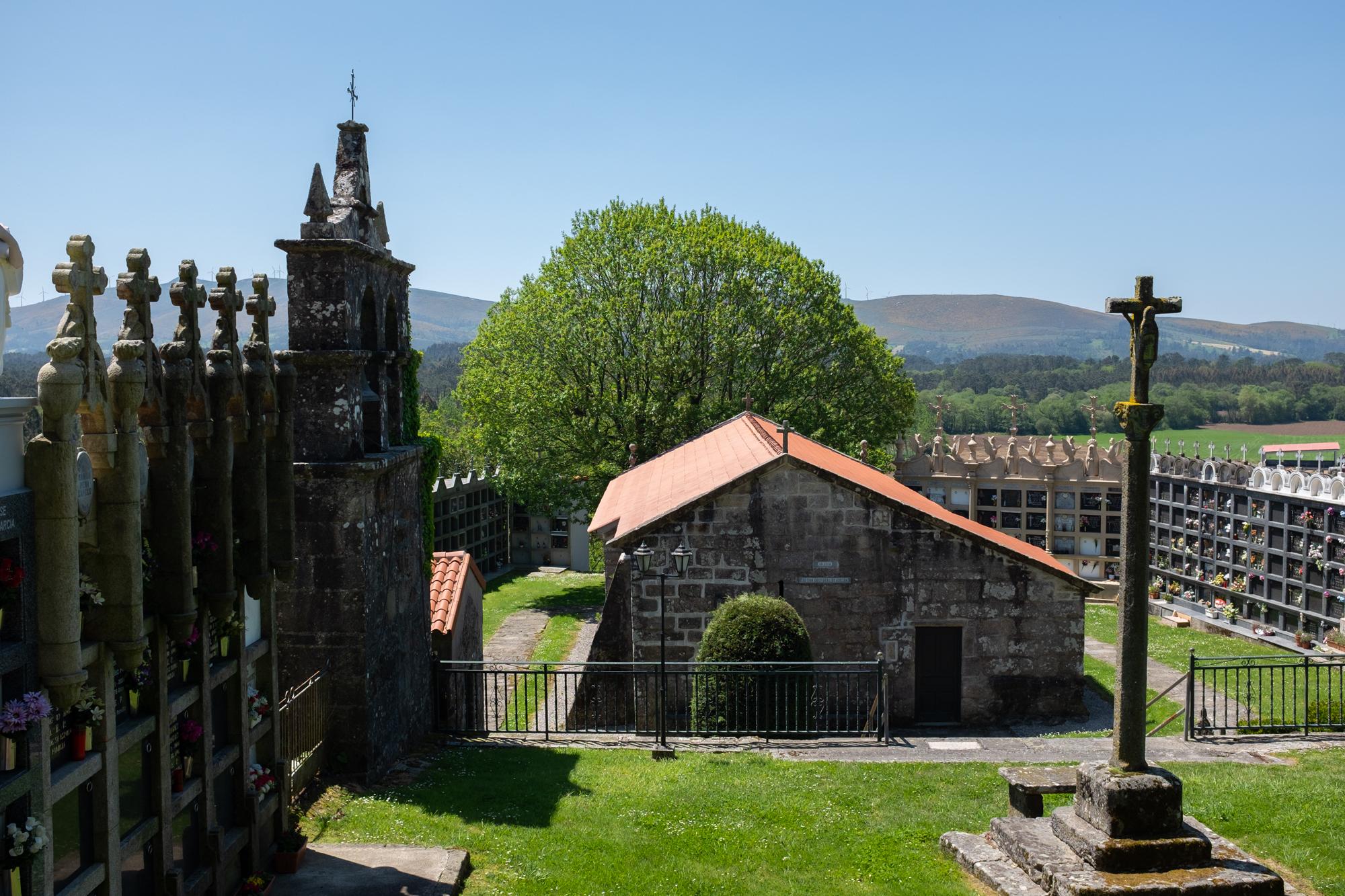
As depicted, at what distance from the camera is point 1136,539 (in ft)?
28.2

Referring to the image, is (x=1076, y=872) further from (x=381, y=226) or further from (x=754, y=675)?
(x=381, y=226)

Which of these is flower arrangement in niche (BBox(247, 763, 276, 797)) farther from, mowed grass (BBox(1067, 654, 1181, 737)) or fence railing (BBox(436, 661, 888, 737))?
mowed grass (BBox(1067, 654, 1181, 737))

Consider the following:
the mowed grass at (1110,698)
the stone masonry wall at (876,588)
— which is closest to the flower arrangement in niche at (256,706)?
the stone masonry wall at (876,588)

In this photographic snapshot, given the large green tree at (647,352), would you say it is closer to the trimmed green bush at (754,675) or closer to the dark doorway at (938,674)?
the dark doorway at (938,674)

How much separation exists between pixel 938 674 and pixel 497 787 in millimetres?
8002

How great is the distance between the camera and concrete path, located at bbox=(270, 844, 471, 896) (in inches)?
325

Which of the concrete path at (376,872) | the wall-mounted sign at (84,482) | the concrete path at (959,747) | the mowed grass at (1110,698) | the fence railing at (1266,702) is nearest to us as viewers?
the wall-mounted sign at (84,482)

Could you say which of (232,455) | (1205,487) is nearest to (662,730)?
(232,455)

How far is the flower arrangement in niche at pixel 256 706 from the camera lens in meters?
8.70

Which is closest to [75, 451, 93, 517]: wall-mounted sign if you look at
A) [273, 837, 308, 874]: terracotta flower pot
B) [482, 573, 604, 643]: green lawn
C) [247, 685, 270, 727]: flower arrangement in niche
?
[247, 685, 270, 727]: flower arrangement in niche

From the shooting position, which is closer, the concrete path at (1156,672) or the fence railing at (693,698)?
the fence railing at (693,698)

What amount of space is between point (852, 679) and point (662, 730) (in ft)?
12.6

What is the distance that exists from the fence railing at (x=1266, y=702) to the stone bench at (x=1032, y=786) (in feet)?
14.2

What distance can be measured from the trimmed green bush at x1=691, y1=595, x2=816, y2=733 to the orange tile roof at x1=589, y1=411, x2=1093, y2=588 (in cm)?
228
